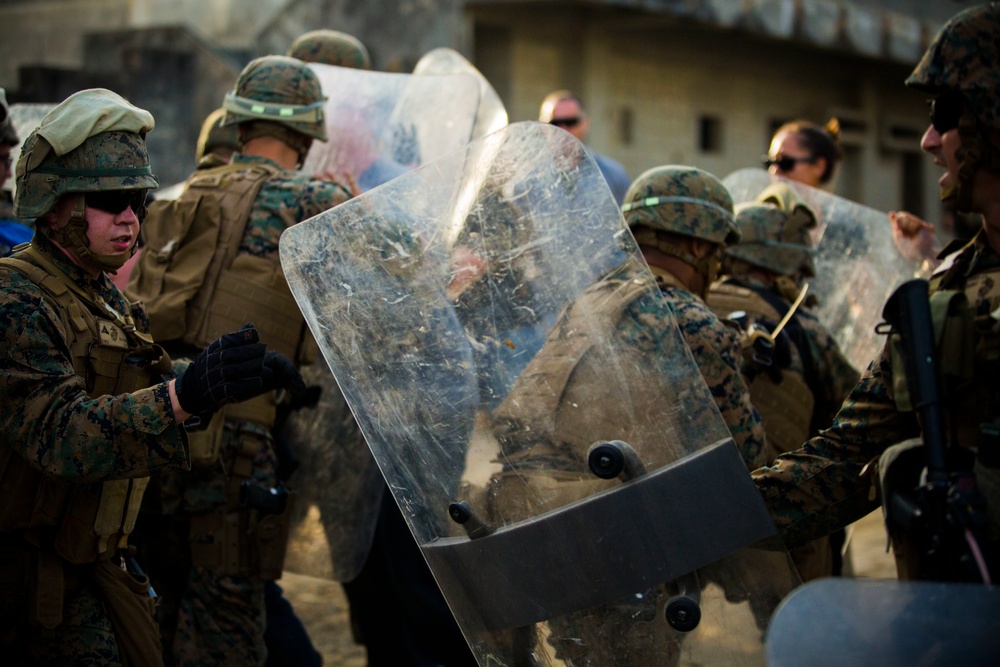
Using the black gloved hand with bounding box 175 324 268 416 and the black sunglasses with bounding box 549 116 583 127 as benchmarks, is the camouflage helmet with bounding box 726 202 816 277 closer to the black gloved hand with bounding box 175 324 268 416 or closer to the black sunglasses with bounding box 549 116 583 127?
the black gloved hand with bounding box 175 324 268 416

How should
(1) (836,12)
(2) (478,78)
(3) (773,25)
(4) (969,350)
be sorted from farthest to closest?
(1) (836,12), (3) (773,25), (2) (478,78), (4) (969,350)

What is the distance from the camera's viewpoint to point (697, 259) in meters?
3.32

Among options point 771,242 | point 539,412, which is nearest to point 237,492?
point 539,412

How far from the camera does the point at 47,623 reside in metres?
2.67

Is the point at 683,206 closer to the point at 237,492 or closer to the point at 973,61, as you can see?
the point at 973,61

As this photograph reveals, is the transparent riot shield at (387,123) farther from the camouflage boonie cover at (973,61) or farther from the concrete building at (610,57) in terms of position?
the concrete building at (610,57)

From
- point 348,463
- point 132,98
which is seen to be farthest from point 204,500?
point 132,98

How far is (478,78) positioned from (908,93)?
13286 millimetres

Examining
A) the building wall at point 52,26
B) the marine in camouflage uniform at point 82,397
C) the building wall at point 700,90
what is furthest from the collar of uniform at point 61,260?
the building wall at point 52,26

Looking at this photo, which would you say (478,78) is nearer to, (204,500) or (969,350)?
(204,500)

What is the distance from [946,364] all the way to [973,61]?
594 mm

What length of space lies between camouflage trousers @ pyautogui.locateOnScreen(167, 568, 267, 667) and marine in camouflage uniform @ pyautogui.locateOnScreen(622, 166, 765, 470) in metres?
1.57

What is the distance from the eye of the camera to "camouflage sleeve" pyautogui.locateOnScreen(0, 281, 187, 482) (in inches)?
101

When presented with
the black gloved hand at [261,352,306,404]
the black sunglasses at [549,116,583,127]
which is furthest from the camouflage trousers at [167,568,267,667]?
the black sunglasses at [549,116,583,127]
